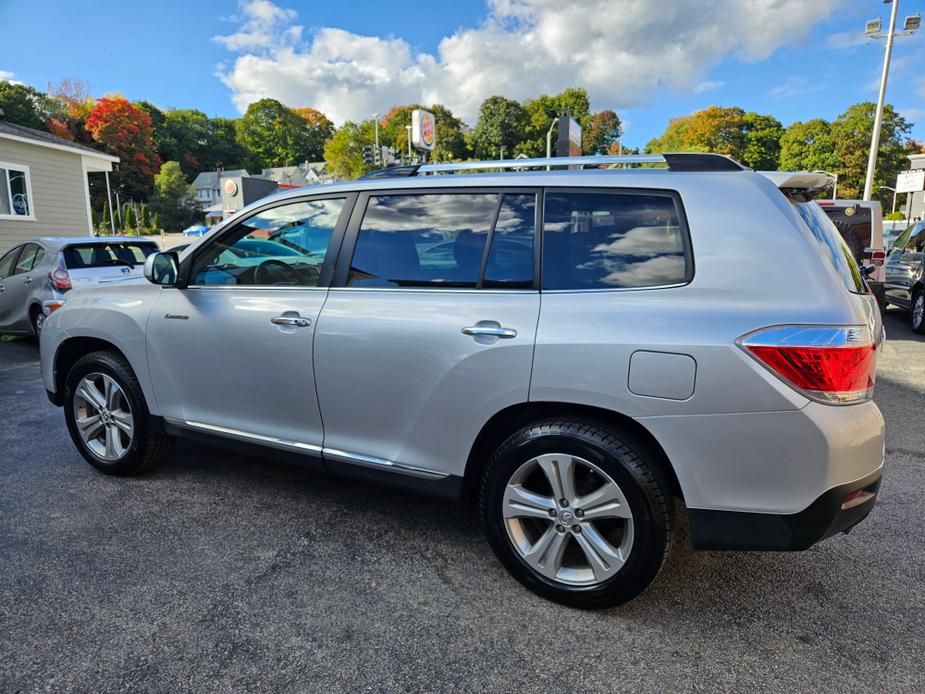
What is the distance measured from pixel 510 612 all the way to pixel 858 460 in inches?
55.6

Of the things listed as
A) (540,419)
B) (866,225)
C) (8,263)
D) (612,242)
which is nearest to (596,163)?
(612,242)

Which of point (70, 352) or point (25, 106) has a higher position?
point (25, 106)

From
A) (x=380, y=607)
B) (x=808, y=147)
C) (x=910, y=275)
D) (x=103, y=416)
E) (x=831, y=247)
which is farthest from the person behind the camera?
(x=808, y=147)

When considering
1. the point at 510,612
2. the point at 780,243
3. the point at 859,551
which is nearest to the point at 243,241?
the point at 510,612

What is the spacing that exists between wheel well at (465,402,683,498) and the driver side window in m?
1.18

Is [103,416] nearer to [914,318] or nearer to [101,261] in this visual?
[101,261]

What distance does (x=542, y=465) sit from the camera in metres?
2.35

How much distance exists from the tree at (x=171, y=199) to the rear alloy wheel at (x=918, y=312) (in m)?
75.9

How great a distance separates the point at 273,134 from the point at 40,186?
109 meters

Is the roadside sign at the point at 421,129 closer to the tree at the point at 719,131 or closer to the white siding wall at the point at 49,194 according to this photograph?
the white siding wall at the point at 49,194

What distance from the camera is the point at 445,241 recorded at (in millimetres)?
2703

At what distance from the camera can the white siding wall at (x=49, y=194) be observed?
14.4 metres

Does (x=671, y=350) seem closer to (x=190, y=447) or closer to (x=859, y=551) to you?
(x=859, y=551)

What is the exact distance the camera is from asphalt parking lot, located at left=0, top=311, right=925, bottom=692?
2059 mm
